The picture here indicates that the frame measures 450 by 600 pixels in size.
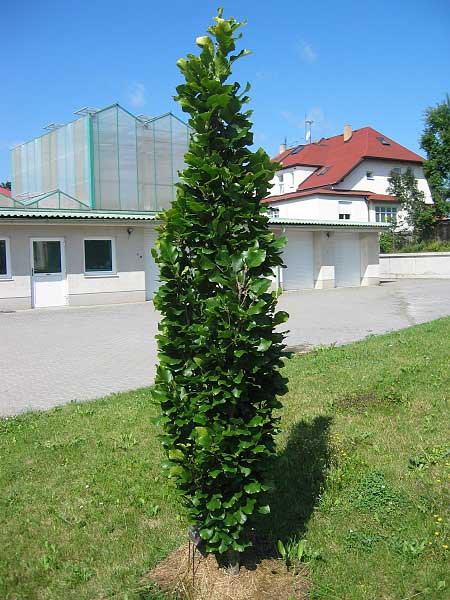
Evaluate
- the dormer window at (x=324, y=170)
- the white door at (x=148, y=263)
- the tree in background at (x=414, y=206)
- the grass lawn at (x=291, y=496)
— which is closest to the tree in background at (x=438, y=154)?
the tree in background at (x=414, y=206)

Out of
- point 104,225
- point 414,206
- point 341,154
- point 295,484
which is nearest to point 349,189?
point 341,154

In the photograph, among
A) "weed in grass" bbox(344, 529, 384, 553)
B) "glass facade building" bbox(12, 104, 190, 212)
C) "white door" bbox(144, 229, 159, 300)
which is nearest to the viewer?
"weed in grass" bbox(344, 529, 384, 553)

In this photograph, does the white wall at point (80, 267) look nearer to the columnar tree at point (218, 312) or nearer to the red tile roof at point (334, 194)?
the columnar tree at point (218, 312)

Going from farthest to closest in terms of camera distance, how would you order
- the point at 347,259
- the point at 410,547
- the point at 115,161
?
the point at 347,259 → the point at 115,161 → the point at 410,547

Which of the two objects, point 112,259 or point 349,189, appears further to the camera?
point 349,189

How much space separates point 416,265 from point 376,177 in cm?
1175

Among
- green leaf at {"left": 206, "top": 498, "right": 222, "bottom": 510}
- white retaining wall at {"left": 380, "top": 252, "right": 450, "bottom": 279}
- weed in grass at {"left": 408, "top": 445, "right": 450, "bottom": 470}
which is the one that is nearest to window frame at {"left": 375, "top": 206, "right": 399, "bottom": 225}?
white retaining wall at {"left": 380, "top": 252, "right": 450, "bottom": 279}

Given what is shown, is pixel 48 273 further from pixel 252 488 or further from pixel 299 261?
pixel 252 488

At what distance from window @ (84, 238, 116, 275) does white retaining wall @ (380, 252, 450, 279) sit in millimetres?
22943

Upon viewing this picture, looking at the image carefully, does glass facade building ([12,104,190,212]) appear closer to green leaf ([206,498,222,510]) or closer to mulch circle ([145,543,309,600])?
mulch circle ([145,543,309,600])

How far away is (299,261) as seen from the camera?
28328mm

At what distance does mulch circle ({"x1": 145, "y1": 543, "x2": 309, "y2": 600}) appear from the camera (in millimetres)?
3102

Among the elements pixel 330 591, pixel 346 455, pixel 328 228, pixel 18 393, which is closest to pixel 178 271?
→ pixel 330 591

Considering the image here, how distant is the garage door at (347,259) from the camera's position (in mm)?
29734
